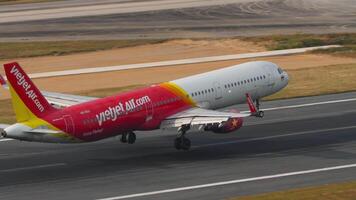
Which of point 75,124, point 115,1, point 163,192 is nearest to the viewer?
point 163,192

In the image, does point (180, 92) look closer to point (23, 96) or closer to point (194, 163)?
point (194, 163)

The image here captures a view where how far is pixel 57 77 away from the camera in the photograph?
9869 cm

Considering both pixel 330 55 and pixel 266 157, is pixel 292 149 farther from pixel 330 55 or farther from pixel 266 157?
pixel 330 55

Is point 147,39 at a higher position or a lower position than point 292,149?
higher

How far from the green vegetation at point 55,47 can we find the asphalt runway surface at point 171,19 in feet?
13.3

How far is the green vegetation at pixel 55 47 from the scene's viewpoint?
114 metres

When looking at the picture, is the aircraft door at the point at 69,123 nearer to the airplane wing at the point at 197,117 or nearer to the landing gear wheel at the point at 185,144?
the airplane wing at the point at 197,117

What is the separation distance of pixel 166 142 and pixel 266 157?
862cm

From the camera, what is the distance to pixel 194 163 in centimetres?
6122

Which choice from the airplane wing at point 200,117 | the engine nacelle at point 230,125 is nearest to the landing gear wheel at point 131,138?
the airplane wing at point 200,117

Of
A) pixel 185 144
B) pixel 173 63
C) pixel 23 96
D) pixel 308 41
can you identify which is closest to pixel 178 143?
pixel 185 144

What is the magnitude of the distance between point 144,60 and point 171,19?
32570 millimetres

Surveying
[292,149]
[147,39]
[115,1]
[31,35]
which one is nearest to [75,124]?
[292,149]

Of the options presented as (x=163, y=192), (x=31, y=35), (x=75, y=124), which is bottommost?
(x=163, y=192)
